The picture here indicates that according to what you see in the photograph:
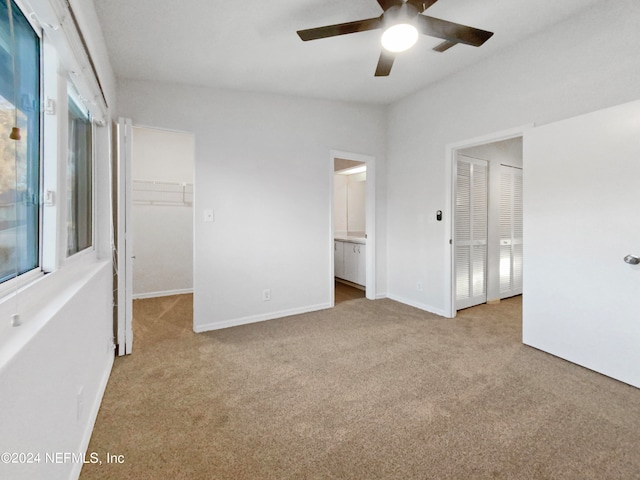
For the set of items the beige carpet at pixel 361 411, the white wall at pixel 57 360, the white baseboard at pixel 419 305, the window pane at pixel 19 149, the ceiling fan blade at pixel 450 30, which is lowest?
the beige carpet at pixel 361 411

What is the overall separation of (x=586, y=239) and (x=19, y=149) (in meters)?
3.24

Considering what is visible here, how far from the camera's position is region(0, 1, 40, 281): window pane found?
1.02 metres

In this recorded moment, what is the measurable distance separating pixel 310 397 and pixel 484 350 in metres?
1.59

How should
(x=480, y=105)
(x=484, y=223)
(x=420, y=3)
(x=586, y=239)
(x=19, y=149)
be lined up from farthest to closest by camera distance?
(x=484, y=223) → (x=480, y=105) → (x=586, y=239) → (x=420, y=3) → (x=19, y=149)

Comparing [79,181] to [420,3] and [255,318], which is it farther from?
[420,3]

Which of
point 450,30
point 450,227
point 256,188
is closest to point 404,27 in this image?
point 450,30

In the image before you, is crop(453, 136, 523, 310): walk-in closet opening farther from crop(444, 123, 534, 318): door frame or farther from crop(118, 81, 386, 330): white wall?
crop(118, 81, 386, 330): white wall

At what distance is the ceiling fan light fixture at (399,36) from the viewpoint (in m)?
1.88

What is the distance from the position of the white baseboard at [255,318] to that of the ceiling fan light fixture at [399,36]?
2.74 metres

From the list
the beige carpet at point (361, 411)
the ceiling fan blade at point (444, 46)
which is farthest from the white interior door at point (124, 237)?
the ceiling fan blade at point (444, 46)

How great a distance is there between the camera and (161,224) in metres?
4.58

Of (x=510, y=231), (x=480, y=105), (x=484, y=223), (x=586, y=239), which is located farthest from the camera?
(x=510, y=231)

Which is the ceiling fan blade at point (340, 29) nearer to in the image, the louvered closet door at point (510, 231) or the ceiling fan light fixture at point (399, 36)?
the ceiling fan light fixture at point (399, 36)

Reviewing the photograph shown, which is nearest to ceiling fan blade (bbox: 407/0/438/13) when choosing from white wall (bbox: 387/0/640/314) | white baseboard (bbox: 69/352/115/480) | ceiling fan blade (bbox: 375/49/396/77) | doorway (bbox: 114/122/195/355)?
ceiling fan blade (bbox: 375/49/396/77)
